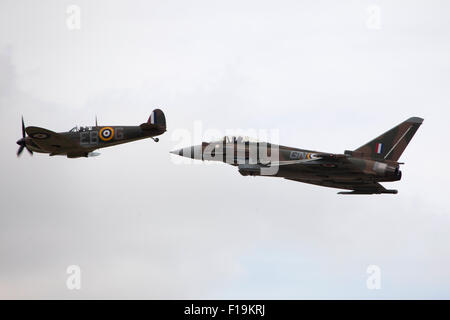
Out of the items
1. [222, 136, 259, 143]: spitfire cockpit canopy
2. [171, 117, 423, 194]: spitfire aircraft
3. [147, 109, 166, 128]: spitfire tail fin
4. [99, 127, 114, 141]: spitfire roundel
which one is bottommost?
[171, 117, 423, 194]: spitfire aircraft

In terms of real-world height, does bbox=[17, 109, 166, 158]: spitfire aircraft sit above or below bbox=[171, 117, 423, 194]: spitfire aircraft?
above

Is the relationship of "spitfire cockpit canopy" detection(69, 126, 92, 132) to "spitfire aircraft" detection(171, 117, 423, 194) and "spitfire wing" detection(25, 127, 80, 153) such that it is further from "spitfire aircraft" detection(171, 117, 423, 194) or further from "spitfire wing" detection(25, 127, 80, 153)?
"spitfire aircraft" detection(171, 117, 423, 194)

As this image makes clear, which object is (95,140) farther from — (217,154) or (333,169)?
(333,169)

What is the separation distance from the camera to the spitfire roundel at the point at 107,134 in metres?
65.3

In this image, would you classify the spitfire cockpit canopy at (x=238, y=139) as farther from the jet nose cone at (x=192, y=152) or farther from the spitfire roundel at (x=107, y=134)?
the spitfire roundel at (x=107, y=134)

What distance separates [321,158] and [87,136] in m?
19.5

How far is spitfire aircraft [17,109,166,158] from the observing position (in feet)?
211

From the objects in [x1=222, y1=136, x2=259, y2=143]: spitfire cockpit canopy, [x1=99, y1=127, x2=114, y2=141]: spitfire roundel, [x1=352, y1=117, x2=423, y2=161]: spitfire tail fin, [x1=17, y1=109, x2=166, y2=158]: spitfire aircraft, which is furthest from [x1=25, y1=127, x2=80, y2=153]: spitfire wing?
[x1=352, y1=117, x2=423, y2=161]: spitfire tail fin

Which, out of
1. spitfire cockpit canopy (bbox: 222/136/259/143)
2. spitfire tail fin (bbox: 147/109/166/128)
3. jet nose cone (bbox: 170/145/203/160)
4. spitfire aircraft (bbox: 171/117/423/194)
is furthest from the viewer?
jet nose cone (bbox: 170/145/203/160)

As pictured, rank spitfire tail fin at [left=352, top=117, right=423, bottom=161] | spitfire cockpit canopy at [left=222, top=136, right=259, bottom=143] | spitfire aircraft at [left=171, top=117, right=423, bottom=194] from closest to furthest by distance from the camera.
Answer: spitfire aircraft at [left=171, top=117, right=423, bottom=194]
spitfire tail fin at [left=352, top=117, right=423, bottom=161]
spitfire cockpit canopy at [left=222, top=136, right=259, bottom=143]

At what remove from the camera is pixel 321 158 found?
62.7 meters

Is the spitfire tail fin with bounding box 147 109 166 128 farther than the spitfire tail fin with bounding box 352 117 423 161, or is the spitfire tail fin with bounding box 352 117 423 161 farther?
the spitfire tail fin with bounding box 352 117 423 161

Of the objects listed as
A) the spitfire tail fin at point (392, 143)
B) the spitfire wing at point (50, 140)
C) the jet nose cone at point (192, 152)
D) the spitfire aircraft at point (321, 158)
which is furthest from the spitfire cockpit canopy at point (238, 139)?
the spitfire wing at point (50, 140)
